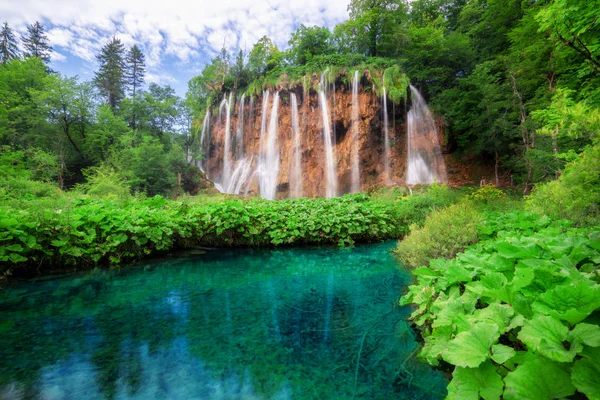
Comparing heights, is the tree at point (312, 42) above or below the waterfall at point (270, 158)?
above

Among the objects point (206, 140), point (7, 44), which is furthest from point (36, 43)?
point (206, 140)

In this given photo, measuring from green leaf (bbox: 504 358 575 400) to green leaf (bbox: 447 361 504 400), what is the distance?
0.15 meters

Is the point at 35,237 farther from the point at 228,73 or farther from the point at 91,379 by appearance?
the point at 228,73

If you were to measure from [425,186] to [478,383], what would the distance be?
13.9 meters

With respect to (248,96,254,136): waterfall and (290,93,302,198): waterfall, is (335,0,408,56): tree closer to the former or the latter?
(290,93,302,198): waterfall

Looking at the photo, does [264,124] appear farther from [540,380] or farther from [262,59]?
[540,380]

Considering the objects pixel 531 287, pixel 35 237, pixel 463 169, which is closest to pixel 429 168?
pixel 463 169

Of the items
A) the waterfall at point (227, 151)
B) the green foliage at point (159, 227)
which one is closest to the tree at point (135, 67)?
the waterfall at point (227, 151)

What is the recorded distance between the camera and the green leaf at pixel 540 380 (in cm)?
111

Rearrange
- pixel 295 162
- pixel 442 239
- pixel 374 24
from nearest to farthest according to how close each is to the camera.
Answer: pixel 442 239
pixel 295 162
pixel 374 24

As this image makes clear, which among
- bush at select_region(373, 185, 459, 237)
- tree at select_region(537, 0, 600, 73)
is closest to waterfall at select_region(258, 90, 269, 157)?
bush at select_region(373, 185, 459, 237)

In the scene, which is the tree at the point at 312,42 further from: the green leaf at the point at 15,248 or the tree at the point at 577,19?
the green leaf at the point at 15,248

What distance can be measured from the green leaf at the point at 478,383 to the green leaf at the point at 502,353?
3.1 inches

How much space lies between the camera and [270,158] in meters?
21.2
